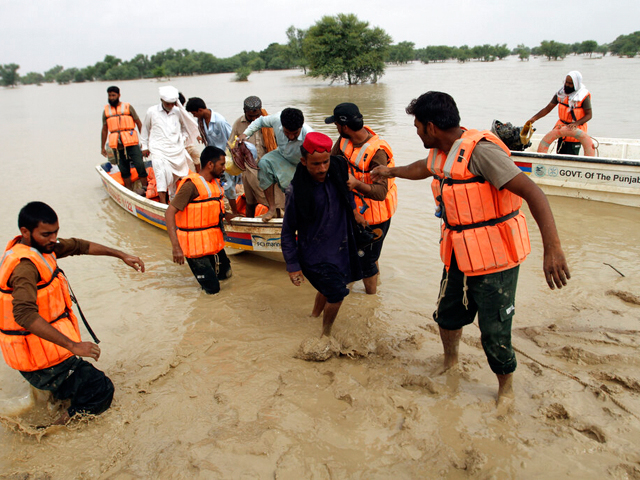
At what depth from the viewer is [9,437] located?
3041 millimetres

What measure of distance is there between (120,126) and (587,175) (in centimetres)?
782

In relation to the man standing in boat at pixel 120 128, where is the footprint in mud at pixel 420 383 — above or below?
below

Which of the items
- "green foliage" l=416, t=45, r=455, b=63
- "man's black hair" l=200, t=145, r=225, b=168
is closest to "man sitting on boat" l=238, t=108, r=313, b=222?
"man's black hair" l=200, t=145, r=225, b=168

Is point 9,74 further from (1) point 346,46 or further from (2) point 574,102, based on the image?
(2) point 574,102

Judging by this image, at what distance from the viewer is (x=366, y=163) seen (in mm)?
3967

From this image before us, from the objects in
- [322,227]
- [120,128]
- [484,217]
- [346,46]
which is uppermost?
[346,46]

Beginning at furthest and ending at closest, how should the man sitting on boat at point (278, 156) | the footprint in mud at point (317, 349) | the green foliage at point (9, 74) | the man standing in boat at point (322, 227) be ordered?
the green foliage at point (9, 74) → the man sitting on boat at point (278, 156) → the footprint in mud at point (317, 349) → the man standing in boat at point (322, 227)

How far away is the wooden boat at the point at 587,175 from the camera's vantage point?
6.92m

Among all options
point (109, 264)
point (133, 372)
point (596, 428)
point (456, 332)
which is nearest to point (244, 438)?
point (133, 372)

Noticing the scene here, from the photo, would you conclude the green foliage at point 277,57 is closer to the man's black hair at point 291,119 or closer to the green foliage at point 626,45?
the green foliage at point 626,45

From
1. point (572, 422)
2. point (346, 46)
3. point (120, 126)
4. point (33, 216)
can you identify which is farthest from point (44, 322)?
point (346, 46)

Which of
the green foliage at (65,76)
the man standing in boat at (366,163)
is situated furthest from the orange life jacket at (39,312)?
the green foliage at (65,76)

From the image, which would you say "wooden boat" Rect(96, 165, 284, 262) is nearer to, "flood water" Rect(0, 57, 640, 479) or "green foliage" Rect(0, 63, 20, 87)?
"flood water" Rect(0, 57, 640, 479)

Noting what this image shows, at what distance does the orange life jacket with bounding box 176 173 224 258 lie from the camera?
4613 mm
